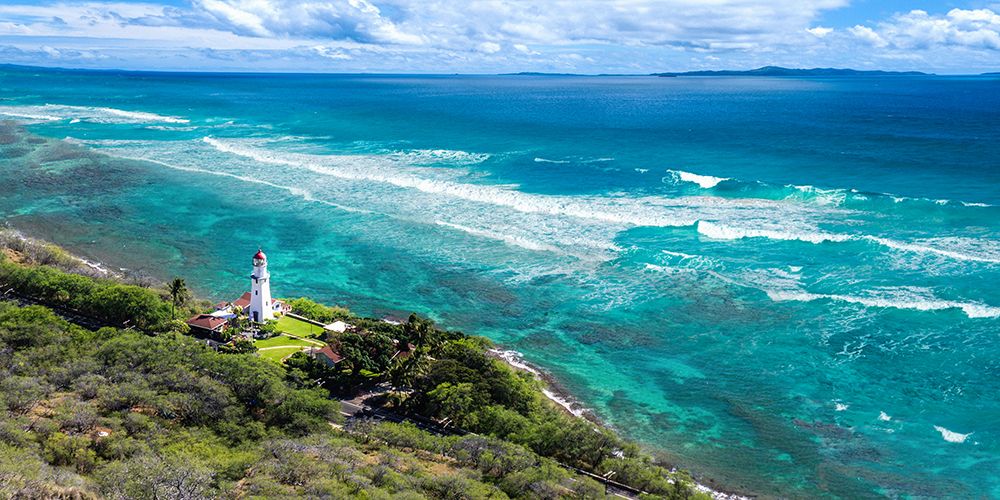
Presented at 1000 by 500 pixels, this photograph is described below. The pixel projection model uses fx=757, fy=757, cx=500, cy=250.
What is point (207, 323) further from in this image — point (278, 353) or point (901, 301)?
point (901, 301)

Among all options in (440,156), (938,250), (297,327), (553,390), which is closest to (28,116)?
(440,156)

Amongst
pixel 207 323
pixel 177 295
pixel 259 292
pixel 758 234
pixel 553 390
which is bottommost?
pixel 553 390

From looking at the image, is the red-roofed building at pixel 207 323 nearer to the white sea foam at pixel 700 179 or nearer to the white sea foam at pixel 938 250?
the white sea foam at pixel 938 250

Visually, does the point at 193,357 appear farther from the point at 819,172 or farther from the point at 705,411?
the point at 819,172

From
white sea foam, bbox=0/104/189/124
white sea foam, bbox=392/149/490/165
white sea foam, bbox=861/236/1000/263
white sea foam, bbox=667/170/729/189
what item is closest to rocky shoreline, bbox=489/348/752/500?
white sea foam, bbox=861/236/1000/263

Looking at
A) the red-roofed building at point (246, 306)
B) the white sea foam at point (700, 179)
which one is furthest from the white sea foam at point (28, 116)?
the white sea foam at point (700, 179)
